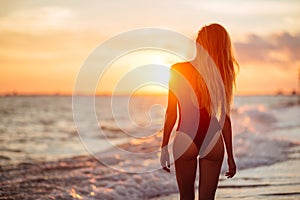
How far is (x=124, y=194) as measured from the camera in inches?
379

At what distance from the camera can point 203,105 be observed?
4785mm

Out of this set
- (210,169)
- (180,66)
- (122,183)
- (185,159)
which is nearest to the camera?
(180,66)

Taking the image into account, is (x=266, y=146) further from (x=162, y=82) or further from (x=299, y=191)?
(x=162, y=82)

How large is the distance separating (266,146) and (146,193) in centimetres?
865

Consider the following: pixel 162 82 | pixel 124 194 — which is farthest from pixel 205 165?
pixel 124 194

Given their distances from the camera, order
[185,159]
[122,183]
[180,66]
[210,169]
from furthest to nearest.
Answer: [122,183] < [210,169] < [185,159] < [180,66]

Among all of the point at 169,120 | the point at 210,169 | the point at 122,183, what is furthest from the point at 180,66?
the point at 122,183

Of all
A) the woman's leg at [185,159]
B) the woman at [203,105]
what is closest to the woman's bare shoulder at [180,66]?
the woman at [203,105]

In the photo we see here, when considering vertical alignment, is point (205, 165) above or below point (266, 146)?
above

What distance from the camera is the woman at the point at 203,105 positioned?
15.5ft

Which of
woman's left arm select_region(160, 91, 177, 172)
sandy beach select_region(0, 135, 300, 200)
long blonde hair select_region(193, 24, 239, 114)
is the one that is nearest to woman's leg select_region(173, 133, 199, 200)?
woman's left arm select_region(160, 91, 177, 172)

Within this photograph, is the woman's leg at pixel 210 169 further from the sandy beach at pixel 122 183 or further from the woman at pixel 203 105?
the sandy beach at pixel 122 183

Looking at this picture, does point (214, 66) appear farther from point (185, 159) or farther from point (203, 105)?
point (185, 159)

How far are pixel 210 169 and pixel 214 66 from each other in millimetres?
1010
